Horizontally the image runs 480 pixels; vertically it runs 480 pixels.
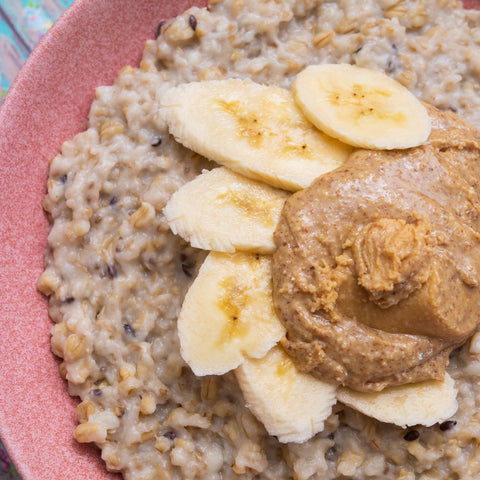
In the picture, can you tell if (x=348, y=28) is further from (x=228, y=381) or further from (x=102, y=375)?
(x=102, y=375)

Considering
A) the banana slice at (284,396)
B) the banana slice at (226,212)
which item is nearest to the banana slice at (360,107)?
the banana slice at (226,212)

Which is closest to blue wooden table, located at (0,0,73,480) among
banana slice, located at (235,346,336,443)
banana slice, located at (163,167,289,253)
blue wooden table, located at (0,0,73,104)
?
blue wooden table, located at (0,0,73,104)

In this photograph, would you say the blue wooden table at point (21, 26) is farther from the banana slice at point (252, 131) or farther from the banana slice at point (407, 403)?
the banana slice at point (407, 403)

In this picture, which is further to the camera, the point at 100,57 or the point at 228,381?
the point at 100,57

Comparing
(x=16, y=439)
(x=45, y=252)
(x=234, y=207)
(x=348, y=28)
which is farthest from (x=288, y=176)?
(x=16, y=439)

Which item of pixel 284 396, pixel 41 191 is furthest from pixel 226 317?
pixel 41 191

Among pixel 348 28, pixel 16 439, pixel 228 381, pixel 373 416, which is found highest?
pixel 348 28

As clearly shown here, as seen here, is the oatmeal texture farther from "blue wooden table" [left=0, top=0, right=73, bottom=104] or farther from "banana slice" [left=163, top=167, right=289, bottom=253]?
"blue wooden table" [left=0, top=0, right=73, bottom=104]
